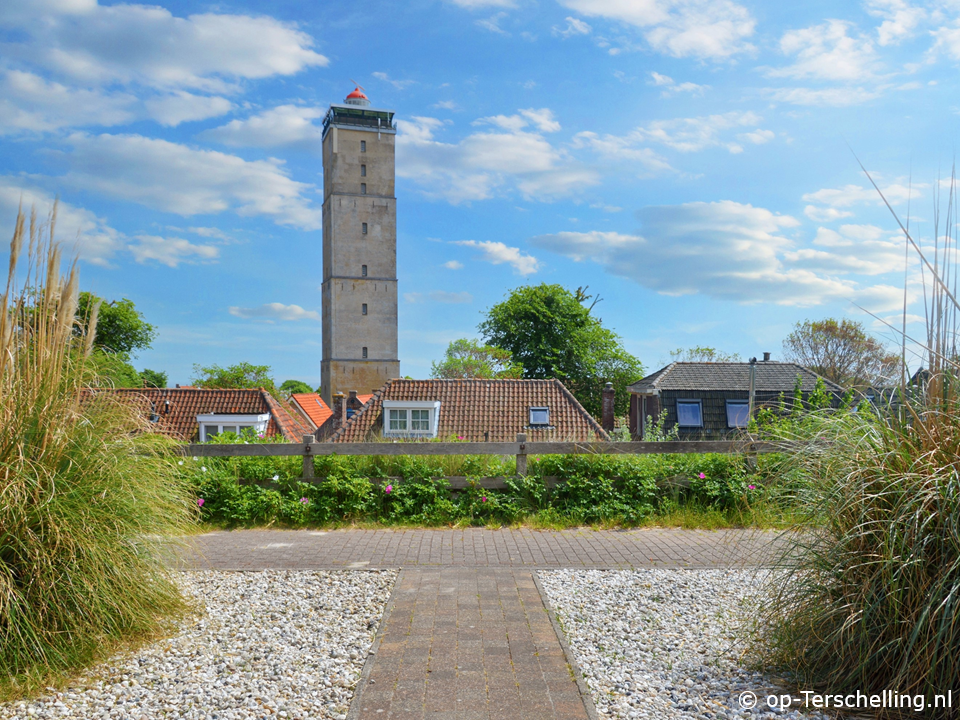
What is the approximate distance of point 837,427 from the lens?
3521mm

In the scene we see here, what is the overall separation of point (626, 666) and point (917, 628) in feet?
4.87

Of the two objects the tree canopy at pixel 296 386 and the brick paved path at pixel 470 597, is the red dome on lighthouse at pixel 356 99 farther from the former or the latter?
the brick paved path at pixel 470 597

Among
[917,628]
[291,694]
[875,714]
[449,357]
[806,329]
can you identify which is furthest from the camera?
[449,357]

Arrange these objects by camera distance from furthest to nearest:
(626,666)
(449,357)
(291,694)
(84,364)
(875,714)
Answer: (449,357) → (84,364) → (626,666) → (291,694) → (875,714)

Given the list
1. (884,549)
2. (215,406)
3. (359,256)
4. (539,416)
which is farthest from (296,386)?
(884,549)

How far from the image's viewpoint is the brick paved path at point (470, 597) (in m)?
3.28

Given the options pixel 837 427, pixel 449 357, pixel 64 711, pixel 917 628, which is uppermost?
pixel 449 357

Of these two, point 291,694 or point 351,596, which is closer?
point 291,694

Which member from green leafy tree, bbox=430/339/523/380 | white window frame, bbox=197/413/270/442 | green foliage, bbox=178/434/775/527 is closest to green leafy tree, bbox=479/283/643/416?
green leafy tree, bbox=430/339/523/380

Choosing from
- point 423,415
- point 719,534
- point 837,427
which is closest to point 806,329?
point 423,415

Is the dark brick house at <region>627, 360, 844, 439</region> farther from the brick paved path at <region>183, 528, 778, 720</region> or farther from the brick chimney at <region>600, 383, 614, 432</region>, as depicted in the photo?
the brick paved path at <region>183, 528, 778, 720</region>

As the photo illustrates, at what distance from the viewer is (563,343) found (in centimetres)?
4122

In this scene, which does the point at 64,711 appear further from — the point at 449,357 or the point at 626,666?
the point at 449,357

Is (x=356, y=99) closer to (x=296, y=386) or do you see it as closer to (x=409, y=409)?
(x=296, y=386)
